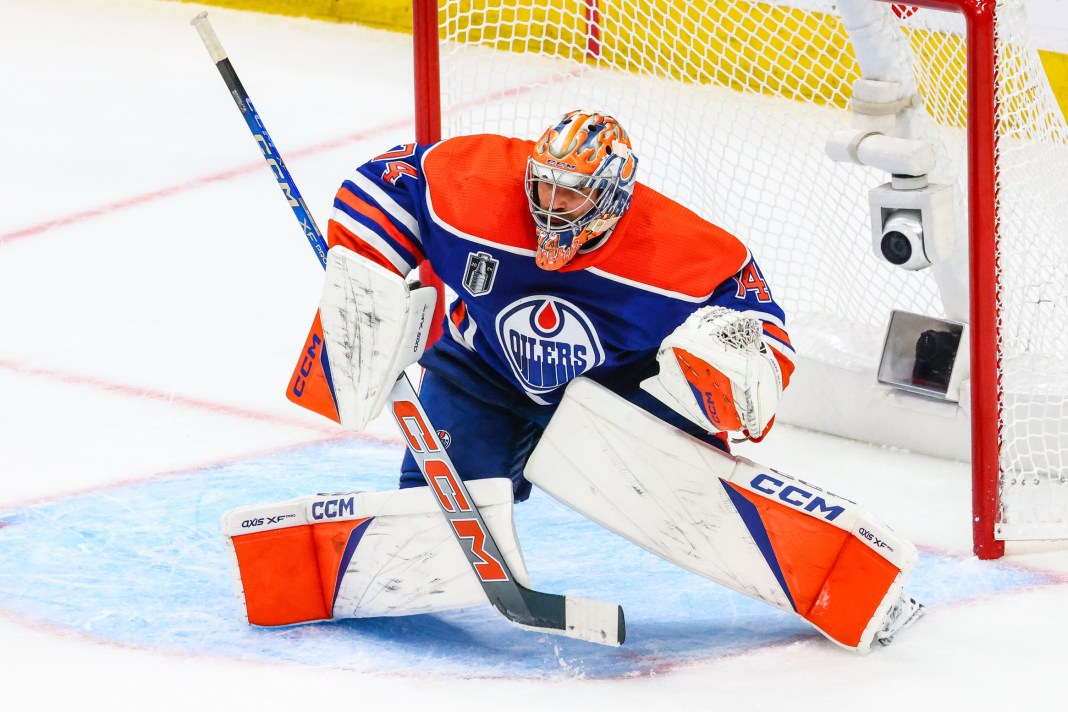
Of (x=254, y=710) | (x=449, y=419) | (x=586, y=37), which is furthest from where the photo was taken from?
(x=586, y=37)

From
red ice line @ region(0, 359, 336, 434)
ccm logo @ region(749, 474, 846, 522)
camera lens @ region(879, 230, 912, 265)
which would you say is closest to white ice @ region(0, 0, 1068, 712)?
red ice line @ region(0, 359, 336, 434)

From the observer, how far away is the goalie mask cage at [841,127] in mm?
3115

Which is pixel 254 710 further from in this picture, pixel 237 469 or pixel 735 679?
pixel 237 469

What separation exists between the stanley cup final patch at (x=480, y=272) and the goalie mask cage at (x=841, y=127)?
89 centimetres

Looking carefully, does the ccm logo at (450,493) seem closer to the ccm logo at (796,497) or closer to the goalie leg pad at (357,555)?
the goalie leg pad at (357,555)

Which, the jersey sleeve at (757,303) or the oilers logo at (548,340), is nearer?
the jersey sleeve at (757,303)

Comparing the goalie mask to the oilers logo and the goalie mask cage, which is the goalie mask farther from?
the goalie mask cage

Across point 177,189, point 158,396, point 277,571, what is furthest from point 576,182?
point 177,189

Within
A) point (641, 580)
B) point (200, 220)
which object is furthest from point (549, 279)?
point (200, 220)

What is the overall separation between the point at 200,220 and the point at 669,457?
2.72 metres

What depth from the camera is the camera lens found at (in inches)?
133

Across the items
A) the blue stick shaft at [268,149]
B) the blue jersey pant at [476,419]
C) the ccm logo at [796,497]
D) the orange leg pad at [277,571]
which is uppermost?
the blue stick shaft at [268,149]

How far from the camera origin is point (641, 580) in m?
3.18

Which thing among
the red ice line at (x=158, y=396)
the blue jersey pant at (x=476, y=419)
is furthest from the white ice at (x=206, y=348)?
the blue jersey pant at (x=476, y=419)
